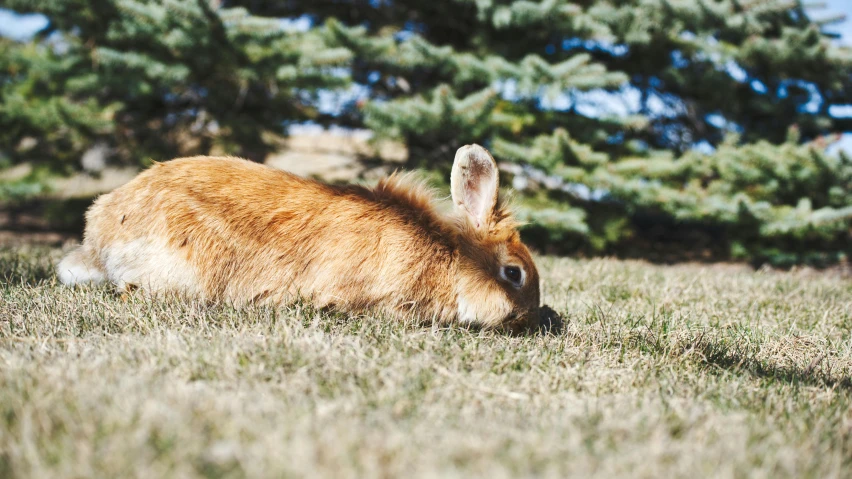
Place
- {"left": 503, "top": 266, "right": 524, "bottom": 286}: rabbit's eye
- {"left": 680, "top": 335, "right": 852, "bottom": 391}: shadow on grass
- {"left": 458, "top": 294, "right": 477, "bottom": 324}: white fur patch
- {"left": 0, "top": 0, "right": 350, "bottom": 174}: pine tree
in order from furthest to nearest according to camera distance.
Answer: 1. {"left": 0, "top": 0, "right": 350, "bottom": 174}: pine tree
2. {"left": 503, "top": 266, "right": 524, "bottom": 286}: rabbit's eye
3. {"left": 458, "top": 294, "right": 477, "bottom": 324}: white fur patch
4. {"left": 680, "top": 335, "right": 852, "bottom": 391}: shadow on grass

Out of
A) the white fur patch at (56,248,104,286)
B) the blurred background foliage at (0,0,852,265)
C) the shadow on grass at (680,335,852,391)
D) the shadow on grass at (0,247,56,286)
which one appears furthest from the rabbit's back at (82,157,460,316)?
the blurred background foliage at (0,0,852,265)

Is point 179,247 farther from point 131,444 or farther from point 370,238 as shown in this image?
point 131,444

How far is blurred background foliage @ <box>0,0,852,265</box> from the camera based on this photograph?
235 inches

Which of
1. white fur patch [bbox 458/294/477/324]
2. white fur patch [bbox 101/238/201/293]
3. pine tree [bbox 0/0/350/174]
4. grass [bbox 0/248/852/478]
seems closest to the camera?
grass [bbox 0/248/852/478]

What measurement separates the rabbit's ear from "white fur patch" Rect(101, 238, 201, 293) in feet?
4.79

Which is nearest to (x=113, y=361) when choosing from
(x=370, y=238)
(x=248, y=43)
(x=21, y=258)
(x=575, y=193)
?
(x=370, y=238)

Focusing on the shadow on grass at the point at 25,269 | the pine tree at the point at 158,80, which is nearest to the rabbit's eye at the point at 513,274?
the shadow on grass at the point at 25,269

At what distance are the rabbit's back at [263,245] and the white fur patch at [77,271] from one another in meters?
0.13

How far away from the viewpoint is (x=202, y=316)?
265 centimetres

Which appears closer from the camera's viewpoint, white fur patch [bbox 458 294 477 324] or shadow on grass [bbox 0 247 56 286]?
white fur patch [bbox 458 294 477 324]

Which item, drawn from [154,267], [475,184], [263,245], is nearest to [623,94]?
[475,184]

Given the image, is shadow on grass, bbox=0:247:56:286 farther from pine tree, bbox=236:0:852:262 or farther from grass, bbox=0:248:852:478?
pine tree, bbox=236:0:852:262

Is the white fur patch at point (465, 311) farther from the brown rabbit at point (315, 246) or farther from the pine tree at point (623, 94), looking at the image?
the pine tree at point (623, 94)

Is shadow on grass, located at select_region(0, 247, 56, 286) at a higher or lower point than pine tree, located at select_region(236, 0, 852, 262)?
lower
